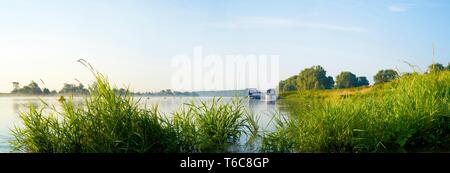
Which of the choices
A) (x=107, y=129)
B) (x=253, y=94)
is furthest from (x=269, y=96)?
(x=107, y=129)

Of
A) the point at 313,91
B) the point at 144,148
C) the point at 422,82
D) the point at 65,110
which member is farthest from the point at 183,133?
the point at 422,82

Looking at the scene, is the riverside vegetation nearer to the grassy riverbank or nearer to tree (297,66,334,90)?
the grassy riverbank

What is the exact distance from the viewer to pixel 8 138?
5.03 m

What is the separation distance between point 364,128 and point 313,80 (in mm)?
2491

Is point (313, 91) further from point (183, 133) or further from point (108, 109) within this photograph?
point (108, 109)

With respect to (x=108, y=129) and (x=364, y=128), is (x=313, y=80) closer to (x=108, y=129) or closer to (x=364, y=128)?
(x=364, y=128)

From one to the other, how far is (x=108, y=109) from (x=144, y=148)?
1.80ft

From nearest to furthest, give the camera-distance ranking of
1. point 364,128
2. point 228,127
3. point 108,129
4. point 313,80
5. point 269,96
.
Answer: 1. point 108,129
2. point 364,128
3. point 228,127
4. point 269,96
5. point 313,80

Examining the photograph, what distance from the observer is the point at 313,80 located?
7.32m

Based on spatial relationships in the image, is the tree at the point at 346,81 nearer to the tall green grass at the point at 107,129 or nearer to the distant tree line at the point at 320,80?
the distant tree line at the point at 320,80

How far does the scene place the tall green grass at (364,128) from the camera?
4852 millimetres

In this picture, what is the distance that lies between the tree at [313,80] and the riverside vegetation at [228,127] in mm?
839

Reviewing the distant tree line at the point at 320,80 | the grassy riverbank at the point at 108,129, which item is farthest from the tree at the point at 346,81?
the grassy riverbank at the point at 108,129
